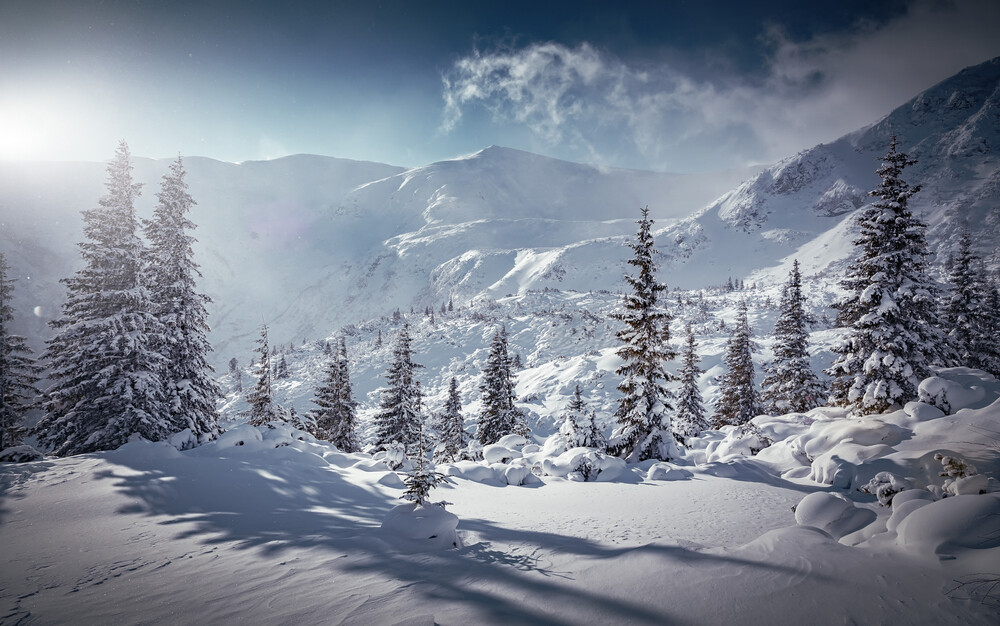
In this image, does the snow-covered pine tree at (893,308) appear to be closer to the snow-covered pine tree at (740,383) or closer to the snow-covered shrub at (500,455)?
the snow-covered pine tree at (740,383)

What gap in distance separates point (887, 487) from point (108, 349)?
22.9 meters

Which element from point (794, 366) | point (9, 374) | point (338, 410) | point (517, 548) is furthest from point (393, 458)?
point (794, 366)

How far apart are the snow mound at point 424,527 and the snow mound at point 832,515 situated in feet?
15.8

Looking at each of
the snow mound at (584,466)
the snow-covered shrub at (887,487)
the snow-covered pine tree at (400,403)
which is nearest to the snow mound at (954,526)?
the snow-covered shrub at (887,487)

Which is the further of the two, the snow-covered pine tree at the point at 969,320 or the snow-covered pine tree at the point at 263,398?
the snow-covered pine tree at the point at 969,320

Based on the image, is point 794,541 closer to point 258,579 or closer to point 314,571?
point 314,571

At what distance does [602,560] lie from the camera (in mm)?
4402

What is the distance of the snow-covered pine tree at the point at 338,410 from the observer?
2519 cm

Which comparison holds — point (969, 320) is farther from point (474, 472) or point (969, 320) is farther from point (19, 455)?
point (19, 455)

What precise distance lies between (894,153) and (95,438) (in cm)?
3194

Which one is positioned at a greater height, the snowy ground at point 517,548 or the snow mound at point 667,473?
the snowy ground at point 517,548

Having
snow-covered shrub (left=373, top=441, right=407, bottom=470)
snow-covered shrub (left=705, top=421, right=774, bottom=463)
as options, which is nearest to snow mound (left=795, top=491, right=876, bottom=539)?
snow-covered shrub (left=705, top=421, right=774, bottom=463)

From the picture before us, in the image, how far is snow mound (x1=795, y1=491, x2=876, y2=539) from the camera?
4941 millimetres

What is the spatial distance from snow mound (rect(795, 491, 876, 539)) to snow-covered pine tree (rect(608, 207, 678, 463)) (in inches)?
387
